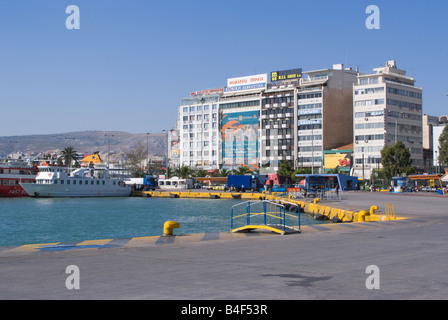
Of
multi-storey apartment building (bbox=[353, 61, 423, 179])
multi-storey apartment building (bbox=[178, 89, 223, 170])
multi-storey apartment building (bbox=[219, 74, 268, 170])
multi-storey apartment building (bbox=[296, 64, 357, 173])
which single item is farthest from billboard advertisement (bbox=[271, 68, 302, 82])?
multi-storey apartment building (bbox=[353, 61, 423, 179])

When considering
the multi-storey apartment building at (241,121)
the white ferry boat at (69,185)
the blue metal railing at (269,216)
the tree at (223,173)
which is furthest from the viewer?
the multi-storey apartment building at (241,121)

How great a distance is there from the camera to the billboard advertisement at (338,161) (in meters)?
109

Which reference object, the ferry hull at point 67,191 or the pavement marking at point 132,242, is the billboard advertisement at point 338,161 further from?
the pavement marking at point 132,242

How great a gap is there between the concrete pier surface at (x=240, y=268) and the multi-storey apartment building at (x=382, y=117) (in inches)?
3567

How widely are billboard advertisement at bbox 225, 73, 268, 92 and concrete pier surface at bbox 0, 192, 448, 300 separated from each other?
377 feet

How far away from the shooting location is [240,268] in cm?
1045

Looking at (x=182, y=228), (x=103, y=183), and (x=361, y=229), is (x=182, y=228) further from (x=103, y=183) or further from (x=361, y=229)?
(x=103, y=183)

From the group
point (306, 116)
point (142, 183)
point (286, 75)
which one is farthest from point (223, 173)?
point (286, 75)

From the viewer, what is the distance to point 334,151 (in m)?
112

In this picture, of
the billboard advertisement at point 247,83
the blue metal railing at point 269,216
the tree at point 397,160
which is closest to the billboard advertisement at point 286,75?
the billboard advertisement at point 247,83

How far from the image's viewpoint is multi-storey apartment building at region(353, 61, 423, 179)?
344ft

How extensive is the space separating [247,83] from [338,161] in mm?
36321
